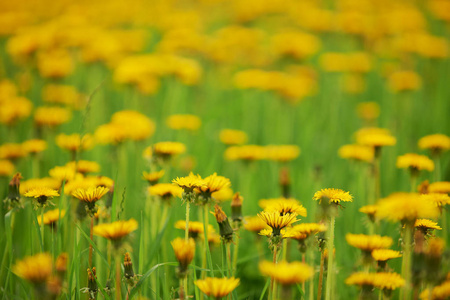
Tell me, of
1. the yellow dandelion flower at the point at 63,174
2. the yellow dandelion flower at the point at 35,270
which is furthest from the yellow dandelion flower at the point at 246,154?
the yellow dandelion flower at the point at 35,270

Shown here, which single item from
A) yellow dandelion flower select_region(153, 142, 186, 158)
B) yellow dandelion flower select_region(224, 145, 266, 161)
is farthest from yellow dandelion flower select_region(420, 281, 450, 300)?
yellow dandelion flower select_region(224, 145, 266, 161)

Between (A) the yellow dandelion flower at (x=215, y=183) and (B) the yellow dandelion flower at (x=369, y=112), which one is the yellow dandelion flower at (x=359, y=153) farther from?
(B) the yellow dandelion flower at (x=369, y=112)

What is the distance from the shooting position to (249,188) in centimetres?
234

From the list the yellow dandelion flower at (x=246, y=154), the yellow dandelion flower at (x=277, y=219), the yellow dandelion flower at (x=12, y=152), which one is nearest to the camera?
the yellow dandelion flower at (x=277, y=219)

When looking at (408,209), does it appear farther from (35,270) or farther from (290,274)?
(35,270)

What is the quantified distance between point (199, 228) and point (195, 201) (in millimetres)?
188

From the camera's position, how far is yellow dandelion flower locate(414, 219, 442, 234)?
3.75ft

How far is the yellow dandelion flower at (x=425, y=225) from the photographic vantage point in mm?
1144

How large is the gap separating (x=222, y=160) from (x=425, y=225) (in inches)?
71.0

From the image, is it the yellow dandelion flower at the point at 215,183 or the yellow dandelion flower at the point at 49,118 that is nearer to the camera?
the yellow dandelion flower at the point at 215,183

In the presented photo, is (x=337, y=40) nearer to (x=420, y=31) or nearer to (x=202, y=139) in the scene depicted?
(x=420, y=31)

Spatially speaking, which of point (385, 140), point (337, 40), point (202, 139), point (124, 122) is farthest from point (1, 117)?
point (337, 40)

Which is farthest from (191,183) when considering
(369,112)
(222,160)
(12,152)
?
(369,112)

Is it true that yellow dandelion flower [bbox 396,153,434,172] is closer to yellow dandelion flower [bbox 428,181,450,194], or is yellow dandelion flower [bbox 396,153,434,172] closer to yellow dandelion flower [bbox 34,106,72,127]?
yellow dandelion flower [bbox 428,181,450,194]
